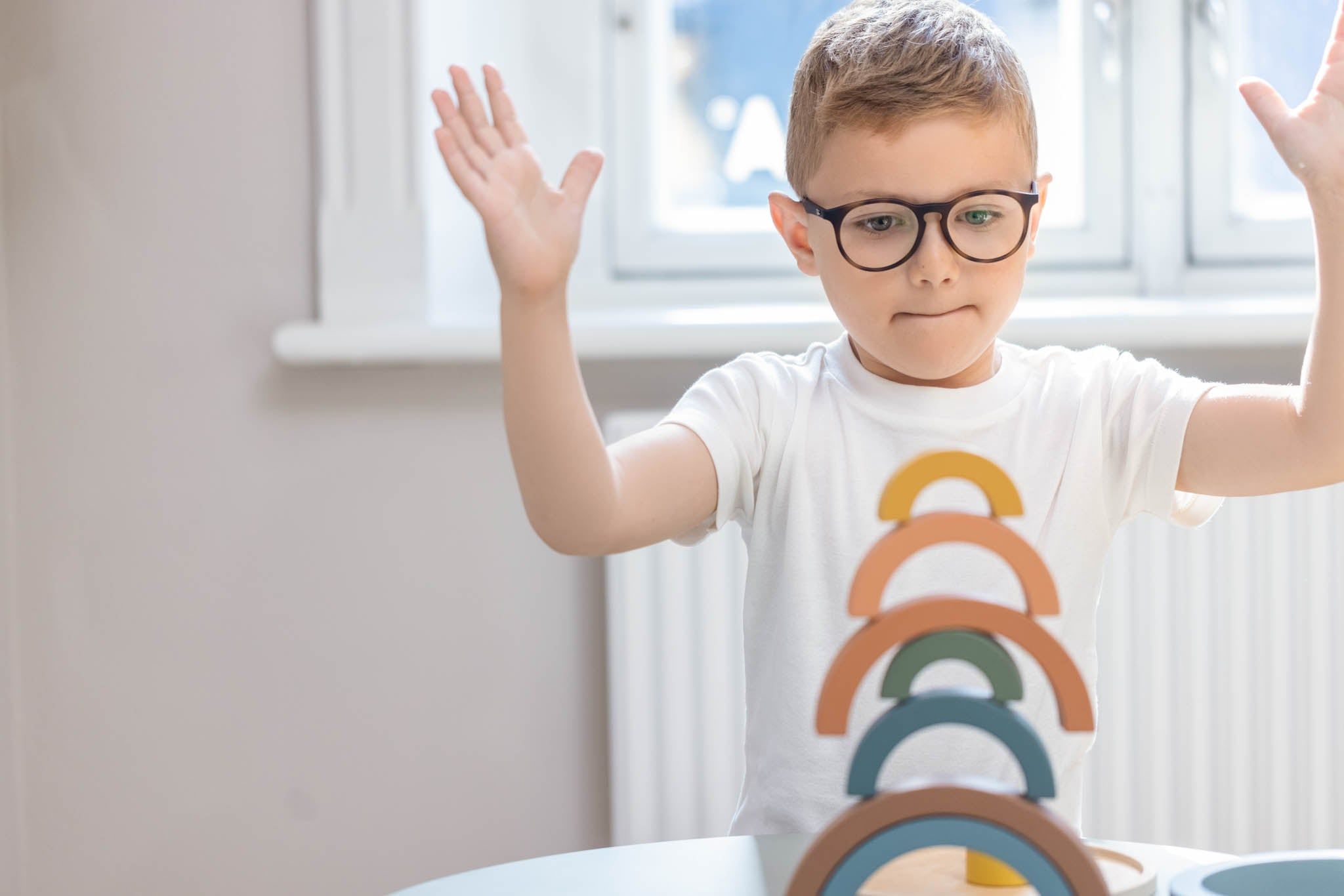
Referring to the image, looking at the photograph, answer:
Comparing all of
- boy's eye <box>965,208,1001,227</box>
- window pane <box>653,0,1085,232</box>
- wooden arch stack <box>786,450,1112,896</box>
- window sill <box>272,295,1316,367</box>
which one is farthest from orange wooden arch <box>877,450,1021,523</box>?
window pane <box>653,0,1085,232</box>

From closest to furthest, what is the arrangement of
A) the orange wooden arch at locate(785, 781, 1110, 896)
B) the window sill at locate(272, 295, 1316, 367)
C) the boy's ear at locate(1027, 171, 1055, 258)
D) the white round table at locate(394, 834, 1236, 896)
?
1. the orange wooden arch at locate(785, 781, 1110, 896)
2. the white round table at locate(394, 834, 1236, 896)
3. the boy's ear at locate(1027, 171, 1055, 258)
4. the window sill at locate(272, 295, 1316, 367)

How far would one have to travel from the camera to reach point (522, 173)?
708 mm

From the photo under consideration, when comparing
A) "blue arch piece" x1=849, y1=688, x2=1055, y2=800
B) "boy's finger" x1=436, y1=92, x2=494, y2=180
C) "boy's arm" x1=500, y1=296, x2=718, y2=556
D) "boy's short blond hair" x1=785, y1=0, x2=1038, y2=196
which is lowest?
"blue arch piece" x1=849, y1=688, x2=1055, y2=800

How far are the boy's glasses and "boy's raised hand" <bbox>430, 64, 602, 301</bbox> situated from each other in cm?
20

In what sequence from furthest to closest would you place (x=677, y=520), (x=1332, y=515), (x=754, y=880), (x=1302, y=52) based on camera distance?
(x=1302, y=52) → (x=1332, y=515) → (x=677, y=520) → (x=754, y=880)

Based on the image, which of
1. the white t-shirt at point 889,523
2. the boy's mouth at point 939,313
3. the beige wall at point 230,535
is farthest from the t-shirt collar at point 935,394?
the beige wall at point 230,535

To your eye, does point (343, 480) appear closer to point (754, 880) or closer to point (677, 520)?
point (677, 520)

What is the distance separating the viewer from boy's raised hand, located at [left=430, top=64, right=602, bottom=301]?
0.69m

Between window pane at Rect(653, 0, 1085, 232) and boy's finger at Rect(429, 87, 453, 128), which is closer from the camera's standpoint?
boy's finger at Rect(429, 87, 453, 128)

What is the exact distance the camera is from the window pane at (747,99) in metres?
1.76

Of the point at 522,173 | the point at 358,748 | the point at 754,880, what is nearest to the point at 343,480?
the point at 358,748

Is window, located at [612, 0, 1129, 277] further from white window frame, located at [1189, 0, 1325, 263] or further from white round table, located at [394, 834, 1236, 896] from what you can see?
white round table, located at [394, 834, 1236, 896]

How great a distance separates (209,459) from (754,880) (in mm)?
1076

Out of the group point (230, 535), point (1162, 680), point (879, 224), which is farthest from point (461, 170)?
point (1162, 680)
